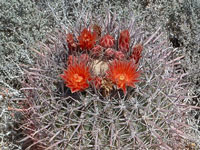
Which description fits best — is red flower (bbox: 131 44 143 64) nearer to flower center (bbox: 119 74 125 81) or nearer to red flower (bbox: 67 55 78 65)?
flower center (bbox: 119 74 125 81)

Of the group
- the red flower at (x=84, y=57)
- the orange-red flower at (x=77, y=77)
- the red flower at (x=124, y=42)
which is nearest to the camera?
the orange-red flower at (x=77, y=77)

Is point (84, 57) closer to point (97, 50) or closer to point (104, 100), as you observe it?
point (97, 50)

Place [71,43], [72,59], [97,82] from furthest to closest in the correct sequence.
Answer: [71,43]
[72,59]
[97,82]

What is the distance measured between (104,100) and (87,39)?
446 mm

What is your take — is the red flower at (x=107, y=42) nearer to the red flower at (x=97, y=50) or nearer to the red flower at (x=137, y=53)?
the red flower at (x=97, y=50)

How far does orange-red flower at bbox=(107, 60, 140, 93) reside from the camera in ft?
6.23

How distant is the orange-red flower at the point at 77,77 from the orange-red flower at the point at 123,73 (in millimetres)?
146

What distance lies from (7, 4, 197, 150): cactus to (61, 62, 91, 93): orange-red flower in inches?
0.4

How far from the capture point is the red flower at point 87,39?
2076 millimetres

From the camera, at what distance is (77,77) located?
193 centimetres

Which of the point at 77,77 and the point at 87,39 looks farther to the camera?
the point at 87,39

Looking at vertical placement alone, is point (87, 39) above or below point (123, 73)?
above

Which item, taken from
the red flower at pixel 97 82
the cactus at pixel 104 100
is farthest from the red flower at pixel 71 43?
the red flower at pixel 97 82

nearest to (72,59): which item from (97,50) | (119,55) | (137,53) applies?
(97,50)
